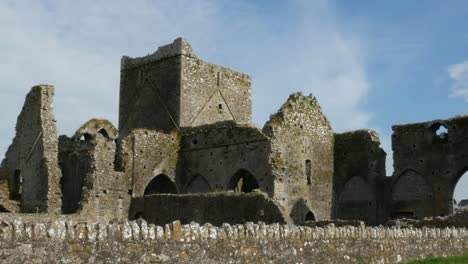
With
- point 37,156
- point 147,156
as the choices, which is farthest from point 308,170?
point 37,156

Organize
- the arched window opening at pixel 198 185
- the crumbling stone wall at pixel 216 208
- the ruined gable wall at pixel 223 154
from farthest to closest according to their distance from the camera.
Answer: the arched window opening at pixel 198 185
the ruined gable wall at pixel 223 154
the crumbling stone wall at pixel 216 208

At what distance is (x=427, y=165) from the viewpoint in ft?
109

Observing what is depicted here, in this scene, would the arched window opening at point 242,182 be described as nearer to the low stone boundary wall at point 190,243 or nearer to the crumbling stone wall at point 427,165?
the crumbling stone wall at point 427,165

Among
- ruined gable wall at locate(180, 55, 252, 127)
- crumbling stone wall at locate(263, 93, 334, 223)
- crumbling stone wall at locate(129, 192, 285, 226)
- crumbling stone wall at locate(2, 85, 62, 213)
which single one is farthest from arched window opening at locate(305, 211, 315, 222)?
crumbling stone wall at locate(2, 85, 62, 213)

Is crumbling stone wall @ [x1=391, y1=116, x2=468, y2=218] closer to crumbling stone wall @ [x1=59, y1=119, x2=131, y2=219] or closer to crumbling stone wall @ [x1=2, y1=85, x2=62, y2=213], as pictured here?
crumbling stone wall @ [x1=59, y1=119, x2=131, y2=219]

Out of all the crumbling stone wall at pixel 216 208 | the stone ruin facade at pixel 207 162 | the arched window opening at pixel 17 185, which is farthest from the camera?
the arched window opening at pixel 17 185

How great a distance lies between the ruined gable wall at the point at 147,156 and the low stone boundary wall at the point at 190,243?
59.0 ft

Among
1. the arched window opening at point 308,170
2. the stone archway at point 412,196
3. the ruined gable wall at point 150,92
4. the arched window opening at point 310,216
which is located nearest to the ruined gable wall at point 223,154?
the ruined gable wall at point 150,92

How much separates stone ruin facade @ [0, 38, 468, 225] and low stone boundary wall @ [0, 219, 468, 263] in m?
13.6

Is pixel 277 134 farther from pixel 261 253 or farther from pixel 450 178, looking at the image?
pixel 261 253

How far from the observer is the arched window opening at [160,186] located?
113 feet

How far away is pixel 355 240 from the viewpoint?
46.9 feet

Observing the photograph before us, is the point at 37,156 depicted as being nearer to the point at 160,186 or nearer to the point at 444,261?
the point at 160,186

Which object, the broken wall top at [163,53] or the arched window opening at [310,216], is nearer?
the arched window opening at [310,216]
